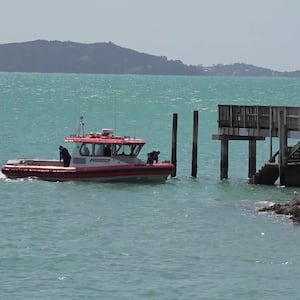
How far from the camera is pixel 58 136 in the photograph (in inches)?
3351

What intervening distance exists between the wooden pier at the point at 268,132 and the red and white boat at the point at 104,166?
2.63 metres

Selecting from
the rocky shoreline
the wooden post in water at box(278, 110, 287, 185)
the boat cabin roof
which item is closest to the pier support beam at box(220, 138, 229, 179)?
the boat cabin roof

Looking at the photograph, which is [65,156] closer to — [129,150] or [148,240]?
[129,150]

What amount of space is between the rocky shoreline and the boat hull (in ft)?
30.8

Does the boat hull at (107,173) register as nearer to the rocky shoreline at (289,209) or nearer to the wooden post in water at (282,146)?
the wooden post in water at (282,146)

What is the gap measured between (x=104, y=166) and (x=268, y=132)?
5.88 m

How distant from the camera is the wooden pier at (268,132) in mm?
48844

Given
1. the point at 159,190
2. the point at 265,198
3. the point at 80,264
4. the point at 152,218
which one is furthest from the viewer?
the point at 159,190

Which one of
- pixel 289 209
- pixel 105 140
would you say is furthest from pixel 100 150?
pixel 289 209

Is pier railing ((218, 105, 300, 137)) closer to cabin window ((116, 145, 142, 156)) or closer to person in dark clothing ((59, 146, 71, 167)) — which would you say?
cabin window ((116, 145, 142, 156))

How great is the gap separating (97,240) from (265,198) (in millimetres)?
10034

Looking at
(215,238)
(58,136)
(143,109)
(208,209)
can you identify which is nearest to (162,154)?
(58,136)

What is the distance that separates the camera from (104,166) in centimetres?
5097

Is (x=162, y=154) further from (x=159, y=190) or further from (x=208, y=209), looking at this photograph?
(x=208, y=209)
